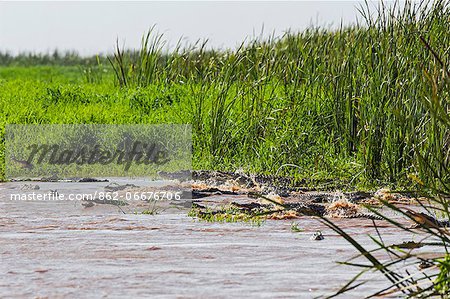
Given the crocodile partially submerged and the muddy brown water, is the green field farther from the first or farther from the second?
the muddy brown water

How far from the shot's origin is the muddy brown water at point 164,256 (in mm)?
3355

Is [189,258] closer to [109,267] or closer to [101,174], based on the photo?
[109,267]

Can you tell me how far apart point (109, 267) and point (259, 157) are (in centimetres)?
368

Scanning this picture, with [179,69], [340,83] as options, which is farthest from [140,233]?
[179,69]

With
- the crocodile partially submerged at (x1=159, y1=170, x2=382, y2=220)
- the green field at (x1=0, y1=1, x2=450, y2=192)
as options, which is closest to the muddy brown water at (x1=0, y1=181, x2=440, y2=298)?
the crocodile partially submerged at (x1=159, y1=170, x2=382, y2=220)

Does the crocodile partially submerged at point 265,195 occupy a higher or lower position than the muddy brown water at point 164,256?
higher

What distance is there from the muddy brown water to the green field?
2.87ft

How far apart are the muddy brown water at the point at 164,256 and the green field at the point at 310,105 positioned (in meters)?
0.87

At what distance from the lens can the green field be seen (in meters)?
6.11

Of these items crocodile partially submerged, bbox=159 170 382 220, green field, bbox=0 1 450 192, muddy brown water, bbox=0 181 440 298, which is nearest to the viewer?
muddy brown water, bbox=0 181 440 298

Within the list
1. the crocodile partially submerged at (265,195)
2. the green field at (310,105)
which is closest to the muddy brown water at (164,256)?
the crocodile partially submerged at (265,195)

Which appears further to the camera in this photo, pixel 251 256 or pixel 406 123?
pixel 406 123

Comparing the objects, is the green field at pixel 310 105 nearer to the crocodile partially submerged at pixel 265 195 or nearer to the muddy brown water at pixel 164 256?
the crocodile partially submerged at pixel 265 195

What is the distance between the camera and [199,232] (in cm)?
467
